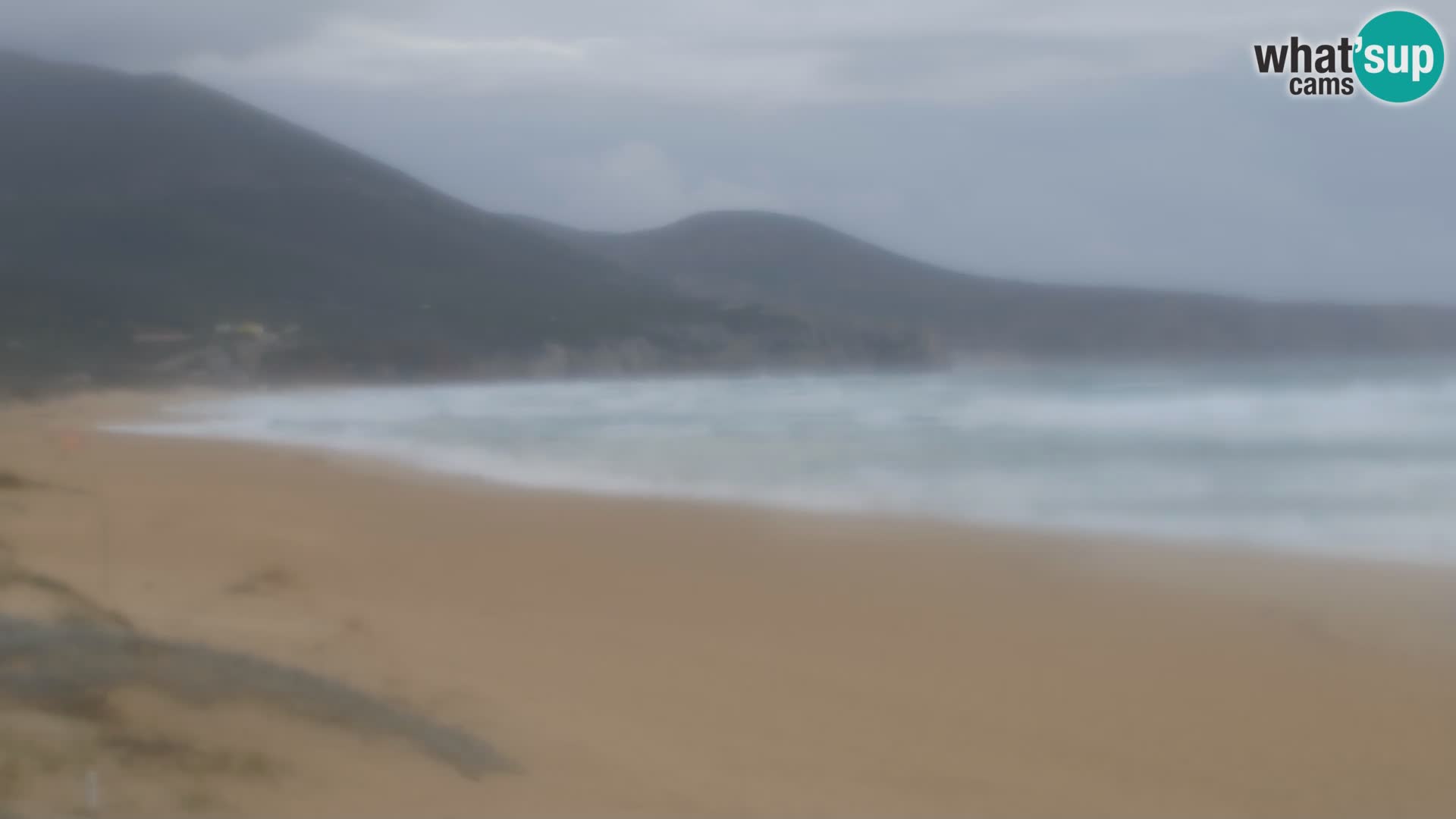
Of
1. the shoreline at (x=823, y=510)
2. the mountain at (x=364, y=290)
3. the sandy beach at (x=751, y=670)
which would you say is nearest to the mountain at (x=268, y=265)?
the mountain at (x=364, y=290)

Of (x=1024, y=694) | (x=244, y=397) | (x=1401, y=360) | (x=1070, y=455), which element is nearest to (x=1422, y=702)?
(x=1024, y=694)

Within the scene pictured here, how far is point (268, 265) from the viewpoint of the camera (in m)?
41.6

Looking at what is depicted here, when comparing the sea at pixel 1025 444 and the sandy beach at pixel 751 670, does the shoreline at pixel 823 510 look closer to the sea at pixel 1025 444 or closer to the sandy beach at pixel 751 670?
the sea at pixel 1025 444

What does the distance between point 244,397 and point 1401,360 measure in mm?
23999

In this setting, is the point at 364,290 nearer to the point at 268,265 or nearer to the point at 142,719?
the point at 268,265

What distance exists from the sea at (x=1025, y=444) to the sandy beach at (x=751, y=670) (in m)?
1.96

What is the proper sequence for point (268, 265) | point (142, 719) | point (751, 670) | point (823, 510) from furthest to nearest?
point (268, 265), point (823, 510), point (751, 670), point (142, 719)

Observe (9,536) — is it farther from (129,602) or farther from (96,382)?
(96,382)

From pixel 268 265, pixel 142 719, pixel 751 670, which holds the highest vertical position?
pixel 268 265

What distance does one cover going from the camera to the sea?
1000 cm

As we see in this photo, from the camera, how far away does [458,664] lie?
493 centimetres

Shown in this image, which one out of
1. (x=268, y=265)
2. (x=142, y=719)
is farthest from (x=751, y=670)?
(x=268, y=265)

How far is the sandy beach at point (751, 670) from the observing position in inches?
150

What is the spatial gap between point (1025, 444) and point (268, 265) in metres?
31.1
